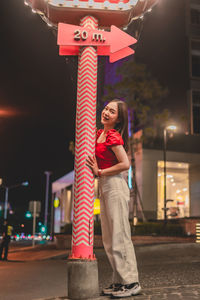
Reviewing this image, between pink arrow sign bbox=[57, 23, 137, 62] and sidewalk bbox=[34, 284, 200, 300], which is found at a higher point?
pink arrow sign bbox=[57, 23, 137, 62]

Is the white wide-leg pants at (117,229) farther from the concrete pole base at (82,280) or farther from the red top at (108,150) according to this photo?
the concrete pole base at (82,280)

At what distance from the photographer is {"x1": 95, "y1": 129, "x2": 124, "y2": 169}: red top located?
191 inches

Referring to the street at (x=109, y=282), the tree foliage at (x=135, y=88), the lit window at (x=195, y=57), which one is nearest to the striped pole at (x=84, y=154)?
the street at (x=109, y=282)

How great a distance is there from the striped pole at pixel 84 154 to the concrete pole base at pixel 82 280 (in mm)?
123

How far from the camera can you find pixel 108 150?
16.2 feet

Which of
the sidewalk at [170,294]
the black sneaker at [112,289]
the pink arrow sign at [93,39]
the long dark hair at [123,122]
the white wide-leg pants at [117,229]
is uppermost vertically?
the pink arrow sign at [93,39]

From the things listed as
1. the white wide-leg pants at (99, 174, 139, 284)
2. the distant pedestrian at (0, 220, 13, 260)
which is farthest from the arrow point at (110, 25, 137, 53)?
the distant pedestrian at (0, 220, 13, 260)

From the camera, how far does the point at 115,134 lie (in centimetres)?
489

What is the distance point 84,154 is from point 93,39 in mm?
1726

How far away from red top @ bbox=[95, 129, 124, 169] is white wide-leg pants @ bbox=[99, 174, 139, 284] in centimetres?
20

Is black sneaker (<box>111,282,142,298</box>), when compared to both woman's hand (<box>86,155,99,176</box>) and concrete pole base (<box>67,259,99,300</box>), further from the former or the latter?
woman's hand (<box>86,155,99,176</box>)

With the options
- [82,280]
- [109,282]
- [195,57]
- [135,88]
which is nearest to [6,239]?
[109,282]

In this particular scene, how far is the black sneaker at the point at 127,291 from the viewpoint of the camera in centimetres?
456

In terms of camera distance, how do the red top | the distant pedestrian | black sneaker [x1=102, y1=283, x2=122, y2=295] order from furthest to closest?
1. the distant pedestrian
2. the red top
3. black sneaker [x1=102, y1=283, x2=122, y2=295]
